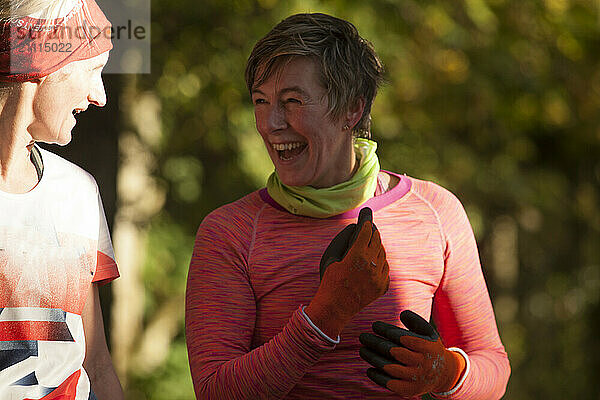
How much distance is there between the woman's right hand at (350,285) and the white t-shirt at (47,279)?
15.3 inches

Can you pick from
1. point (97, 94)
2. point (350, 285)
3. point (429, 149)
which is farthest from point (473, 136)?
point (97, 94)

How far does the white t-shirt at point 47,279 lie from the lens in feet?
4.10

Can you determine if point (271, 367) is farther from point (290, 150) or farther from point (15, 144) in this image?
point (15, 144)

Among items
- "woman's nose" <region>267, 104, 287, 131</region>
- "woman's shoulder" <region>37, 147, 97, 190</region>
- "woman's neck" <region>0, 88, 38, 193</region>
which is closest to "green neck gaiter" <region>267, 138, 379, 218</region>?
"woman's nose" <region>267, 104, 287, 131</region>

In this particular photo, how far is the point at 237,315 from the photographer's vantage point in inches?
57.3

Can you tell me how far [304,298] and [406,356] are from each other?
21 centimetres

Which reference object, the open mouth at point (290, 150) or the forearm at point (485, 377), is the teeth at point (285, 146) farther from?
the forearm at point (485, 377)

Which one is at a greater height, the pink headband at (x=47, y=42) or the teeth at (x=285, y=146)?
the pink headband at (x=47, y=42)

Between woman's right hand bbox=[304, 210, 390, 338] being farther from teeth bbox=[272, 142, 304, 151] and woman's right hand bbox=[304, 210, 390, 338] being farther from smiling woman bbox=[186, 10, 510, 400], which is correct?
teeth bbox=[272, 142, 304, 151]

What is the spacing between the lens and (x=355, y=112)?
1.56 metres

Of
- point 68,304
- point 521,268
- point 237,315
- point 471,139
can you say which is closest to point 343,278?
point 237,315

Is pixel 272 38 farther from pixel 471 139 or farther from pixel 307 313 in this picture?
pixel 471 139

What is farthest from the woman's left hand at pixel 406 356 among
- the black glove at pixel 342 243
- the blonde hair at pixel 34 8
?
the blonde hair at pixel 34 8

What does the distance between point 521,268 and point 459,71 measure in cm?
122
